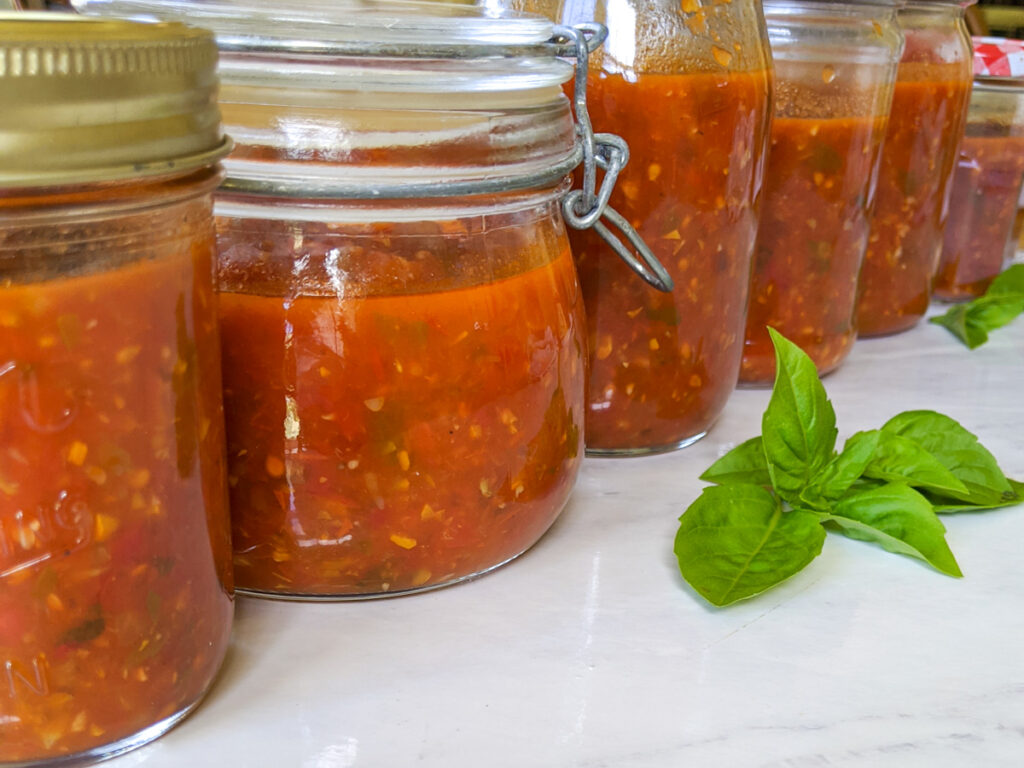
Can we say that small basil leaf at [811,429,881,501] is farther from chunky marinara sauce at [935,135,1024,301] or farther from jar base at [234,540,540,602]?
chunky marinara sauce at [935,135,1024,301]

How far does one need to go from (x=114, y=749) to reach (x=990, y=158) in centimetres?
114

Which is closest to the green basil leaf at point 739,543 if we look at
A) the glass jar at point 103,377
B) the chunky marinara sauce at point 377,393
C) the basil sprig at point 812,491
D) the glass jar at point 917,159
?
the basil sprig at point 812,491

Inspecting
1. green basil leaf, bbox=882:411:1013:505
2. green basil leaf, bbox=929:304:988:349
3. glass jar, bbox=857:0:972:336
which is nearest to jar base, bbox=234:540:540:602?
green basil leaf, bbox=882:411:1013:505

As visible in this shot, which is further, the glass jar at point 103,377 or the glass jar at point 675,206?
the glass jar at point 675,206

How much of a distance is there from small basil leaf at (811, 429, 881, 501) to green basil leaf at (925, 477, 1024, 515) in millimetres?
80

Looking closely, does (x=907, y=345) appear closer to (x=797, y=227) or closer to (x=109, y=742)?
(x=797, y=227)

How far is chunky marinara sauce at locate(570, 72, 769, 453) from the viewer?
2.40ft

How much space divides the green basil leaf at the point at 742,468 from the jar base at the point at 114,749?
0.40 metres

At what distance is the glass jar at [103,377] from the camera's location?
370mm

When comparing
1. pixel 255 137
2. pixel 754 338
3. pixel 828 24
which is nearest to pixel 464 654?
pixel 255 137

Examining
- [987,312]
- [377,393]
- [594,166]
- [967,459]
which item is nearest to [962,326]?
[987,312]

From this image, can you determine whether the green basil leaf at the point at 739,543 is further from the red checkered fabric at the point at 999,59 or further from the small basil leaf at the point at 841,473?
the red checkered fabric at the point at 999,59

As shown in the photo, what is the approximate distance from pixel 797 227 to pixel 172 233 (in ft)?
2.09

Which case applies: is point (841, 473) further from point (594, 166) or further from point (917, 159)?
point (917, 159)
